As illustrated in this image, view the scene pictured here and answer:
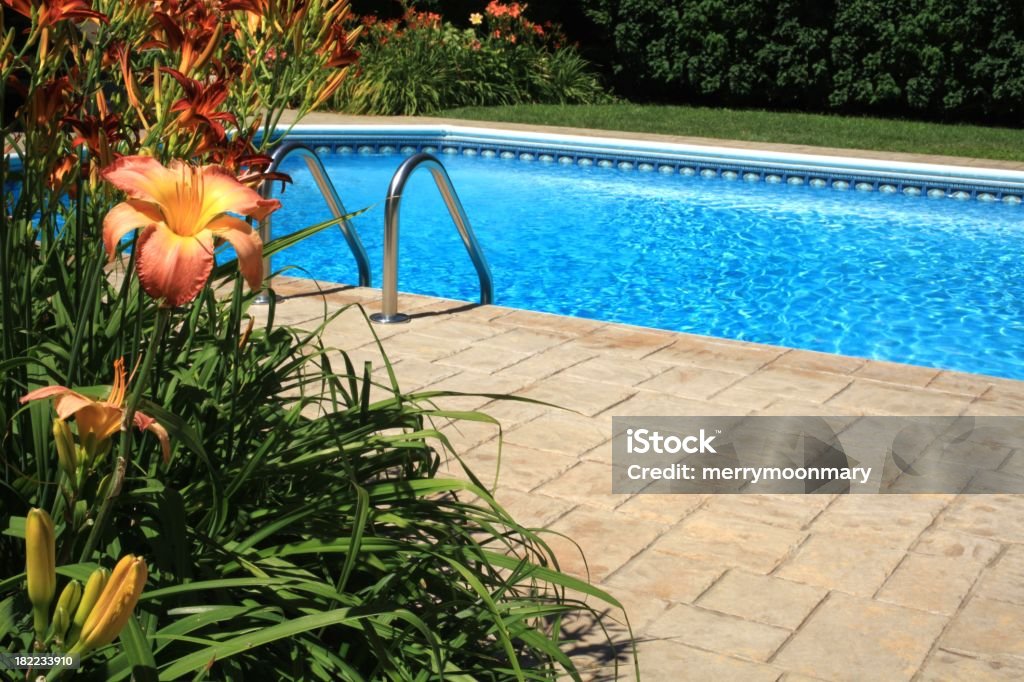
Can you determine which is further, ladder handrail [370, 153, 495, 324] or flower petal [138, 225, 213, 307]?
ladder handrail [370, 153, 495, 324]

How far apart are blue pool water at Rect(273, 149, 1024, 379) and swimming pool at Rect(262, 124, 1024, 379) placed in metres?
0.02

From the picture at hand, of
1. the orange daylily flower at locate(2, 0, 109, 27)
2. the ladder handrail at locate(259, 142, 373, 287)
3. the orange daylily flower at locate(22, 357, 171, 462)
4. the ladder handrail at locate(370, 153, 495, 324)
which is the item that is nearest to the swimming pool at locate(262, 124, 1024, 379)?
the ladder handrail at locate(259, 142, 373, 287)

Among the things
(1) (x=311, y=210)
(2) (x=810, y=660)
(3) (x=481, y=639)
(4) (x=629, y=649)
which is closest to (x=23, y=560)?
(3) (x=481, y=639)

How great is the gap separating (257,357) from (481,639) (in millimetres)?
904

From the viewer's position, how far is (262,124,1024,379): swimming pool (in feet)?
26.2

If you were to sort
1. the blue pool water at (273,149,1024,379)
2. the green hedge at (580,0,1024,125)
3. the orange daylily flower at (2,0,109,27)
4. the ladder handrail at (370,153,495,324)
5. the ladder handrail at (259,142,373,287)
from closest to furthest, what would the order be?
1. the orange daylily flower at (2,0,109,27)
2. the ladder handrail at (370,153,495,324)
3. the ladder handrail at (259,142,373,287)
4. the blue pool water at (273,149,1024,379)
5. the green hedge at (580,0,1024,125)

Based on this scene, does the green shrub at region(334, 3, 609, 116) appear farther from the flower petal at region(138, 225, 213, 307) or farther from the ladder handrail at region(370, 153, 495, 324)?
the flower petal at region(138, 225, 213, 307)

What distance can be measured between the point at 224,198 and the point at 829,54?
51.7 ft

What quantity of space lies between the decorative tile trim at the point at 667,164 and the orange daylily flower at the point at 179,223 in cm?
828

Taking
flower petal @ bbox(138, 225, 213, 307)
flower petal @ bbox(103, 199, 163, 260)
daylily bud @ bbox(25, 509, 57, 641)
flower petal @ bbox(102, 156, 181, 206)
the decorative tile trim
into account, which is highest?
flower petal @ bbox(102, 156, 181, 206)

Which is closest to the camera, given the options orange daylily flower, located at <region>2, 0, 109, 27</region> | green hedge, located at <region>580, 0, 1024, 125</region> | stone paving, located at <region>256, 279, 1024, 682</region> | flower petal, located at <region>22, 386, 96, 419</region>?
flower petal, located at <region>22, 386, 96, 419</region>

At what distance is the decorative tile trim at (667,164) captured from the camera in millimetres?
11078

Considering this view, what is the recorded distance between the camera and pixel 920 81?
1531 centimetres

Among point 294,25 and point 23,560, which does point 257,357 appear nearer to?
point 23,560
